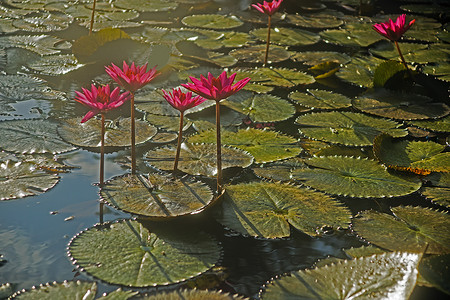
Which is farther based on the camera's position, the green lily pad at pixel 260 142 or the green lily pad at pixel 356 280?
the green lily pad at pixel 260 142

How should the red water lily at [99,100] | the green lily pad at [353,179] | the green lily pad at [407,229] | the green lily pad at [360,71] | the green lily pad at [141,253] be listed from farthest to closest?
the green lily pad at [360,71] → the green lily pad at [353,179] → the red water lily at [99,100] → the green lily pad at [407,229] → the green lily pad at [141,253]

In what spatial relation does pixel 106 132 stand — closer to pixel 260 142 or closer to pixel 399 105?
pixel 260 142

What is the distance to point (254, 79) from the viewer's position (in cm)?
333

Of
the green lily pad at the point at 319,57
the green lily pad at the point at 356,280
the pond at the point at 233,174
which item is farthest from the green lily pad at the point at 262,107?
the green lily pad at the point at 356,280

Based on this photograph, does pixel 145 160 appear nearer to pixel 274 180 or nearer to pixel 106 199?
pixel 106 199

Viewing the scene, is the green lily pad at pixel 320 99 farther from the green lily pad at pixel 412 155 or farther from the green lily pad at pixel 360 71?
the green lily pad at pixel 412 155

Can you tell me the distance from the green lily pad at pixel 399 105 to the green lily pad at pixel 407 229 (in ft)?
3.30

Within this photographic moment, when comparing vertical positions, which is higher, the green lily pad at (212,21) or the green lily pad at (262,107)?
the green lily pad at (212,21)

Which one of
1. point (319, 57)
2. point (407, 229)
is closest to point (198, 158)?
point (407, 229)

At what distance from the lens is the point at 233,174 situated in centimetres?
227

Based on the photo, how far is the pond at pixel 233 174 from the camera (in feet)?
5.20

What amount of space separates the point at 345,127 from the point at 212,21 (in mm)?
2147

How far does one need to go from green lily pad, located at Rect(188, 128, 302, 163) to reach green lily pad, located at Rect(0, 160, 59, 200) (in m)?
0.69

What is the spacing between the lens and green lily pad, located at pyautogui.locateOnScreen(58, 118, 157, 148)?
8.03ft
